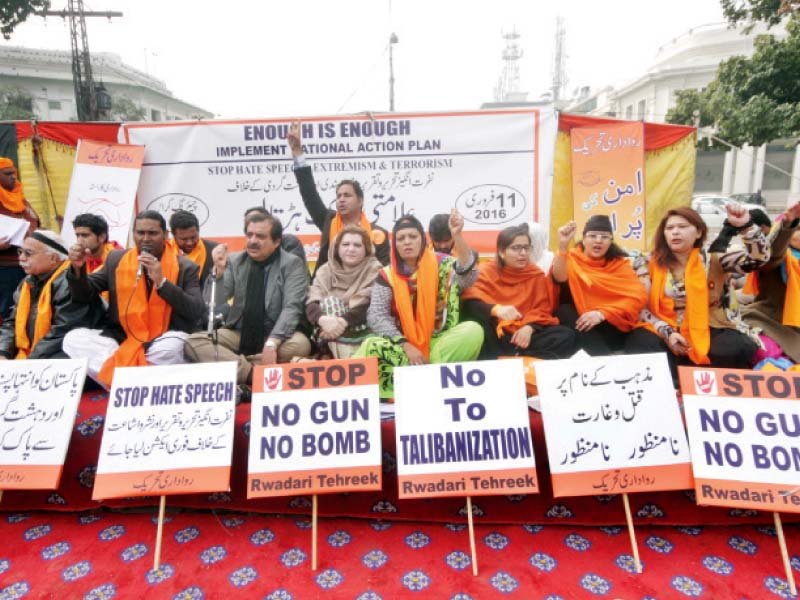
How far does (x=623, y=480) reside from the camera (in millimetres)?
1748

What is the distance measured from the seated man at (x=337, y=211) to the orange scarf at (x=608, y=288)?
3.99ft

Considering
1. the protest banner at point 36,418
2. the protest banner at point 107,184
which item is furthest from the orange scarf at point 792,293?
the protest banner at point 107,184

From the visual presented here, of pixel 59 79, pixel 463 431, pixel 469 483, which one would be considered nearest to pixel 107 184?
pixel 463 431

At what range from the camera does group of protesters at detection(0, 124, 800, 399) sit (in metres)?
2.36

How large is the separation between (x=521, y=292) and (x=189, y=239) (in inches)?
93.0

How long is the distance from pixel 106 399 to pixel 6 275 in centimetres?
189

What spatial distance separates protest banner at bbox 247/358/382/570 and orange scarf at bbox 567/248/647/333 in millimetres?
1318

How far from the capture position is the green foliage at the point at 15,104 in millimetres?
20188

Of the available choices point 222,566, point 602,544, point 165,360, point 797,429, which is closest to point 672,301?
point 797,429

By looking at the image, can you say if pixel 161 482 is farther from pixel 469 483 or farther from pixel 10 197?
pixel 10 197

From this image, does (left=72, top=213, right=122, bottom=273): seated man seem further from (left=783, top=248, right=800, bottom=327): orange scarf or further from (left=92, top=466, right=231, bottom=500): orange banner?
(left=783, top=248, right=800, bottom=327): orange scarf

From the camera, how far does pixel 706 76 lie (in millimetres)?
20250

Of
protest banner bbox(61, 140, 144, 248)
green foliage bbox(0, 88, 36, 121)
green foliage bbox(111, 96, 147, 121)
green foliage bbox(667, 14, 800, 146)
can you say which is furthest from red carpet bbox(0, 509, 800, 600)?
green foliage bbox(111, 96, 147, 121)

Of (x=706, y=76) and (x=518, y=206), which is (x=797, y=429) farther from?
(x=706, y=76)
